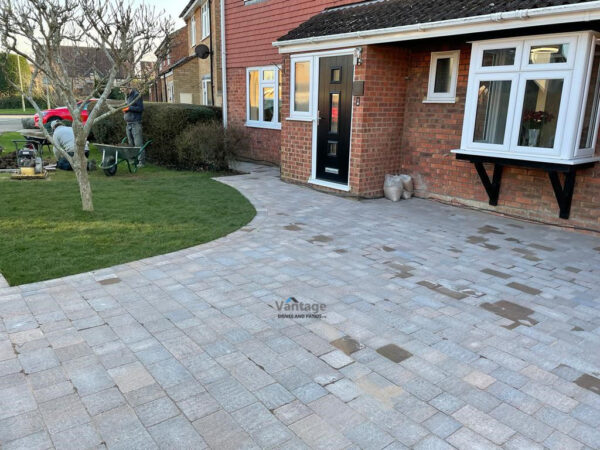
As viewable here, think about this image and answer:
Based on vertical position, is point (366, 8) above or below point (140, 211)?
above

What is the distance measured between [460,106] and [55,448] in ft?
24.5

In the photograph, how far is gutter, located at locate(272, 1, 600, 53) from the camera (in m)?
5.36

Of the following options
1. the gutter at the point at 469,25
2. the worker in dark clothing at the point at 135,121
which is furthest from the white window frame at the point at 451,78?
the worker in dark clothing at the point at 135,121

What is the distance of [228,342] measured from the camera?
11.2ft

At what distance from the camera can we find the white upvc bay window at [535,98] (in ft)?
19.4

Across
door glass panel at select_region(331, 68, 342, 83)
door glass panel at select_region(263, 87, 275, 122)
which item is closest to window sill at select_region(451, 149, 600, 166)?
door glass panel at select_region(331, 68, 342, 83)

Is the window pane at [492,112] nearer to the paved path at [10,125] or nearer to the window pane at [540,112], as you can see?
the window pane at [540,112]

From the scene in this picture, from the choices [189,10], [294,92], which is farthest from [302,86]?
[189,10]

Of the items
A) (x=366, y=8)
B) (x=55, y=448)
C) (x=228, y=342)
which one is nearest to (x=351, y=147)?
(x=366, y=8)

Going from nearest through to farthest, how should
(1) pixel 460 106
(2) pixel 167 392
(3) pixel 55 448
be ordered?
1. (3) pixel 55 448
2. (2) pixel 167 392
3. (1) pixel 460 106

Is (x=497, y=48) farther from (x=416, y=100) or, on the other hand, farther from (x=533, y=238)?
(x=533, y=238)

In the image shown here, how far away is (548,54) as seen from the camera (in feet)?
20.1

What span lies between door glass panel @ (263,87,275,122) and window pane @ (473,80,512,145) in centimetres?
646

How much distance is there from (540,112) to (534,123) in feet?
0.55
